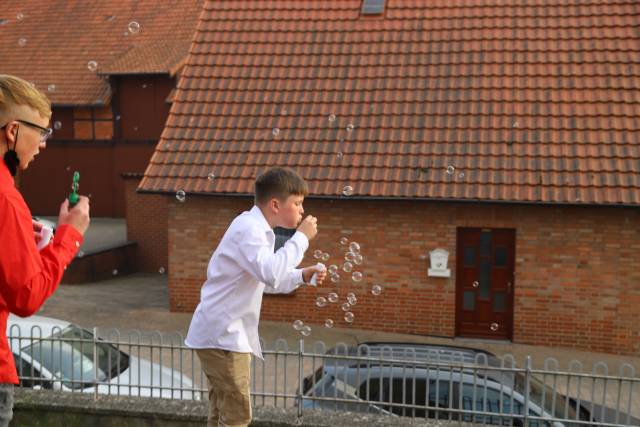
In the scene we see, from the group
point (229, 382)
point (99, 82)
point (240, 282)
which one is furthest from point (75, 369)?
point (99, 82)

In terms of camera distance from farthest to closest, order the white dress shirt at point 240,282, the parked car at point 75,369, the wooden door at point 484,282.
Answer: the wooden door at point 484,282 < the parked car at point 75,369 < the white dress shirt at point 240,282

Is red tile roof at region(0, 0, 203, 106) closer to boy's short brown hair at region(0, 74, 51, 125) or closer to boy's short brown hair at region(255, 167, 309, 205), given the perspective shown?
boy's short brown hair at region(255, 167, 309, 205)

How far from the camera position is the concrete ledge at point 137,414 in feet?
18.5

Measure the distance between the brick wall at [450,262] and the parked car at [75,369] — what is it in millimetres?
5049

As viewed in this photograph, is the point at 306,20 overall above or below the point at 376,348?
above

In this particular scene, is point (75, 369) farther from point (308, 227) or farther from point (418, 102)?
point (418, 102)

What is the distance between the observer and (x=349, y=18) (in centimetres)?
1405

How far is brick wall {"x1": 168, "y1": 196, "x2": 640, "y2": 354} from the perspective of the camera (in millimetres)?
11438

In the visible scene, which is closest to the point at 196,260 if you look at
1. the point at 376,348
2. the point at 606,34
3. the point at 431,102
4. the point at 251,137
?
the point at 251,137

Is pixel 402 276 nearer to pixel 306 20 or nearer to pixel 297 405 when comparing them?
pixel 306 20

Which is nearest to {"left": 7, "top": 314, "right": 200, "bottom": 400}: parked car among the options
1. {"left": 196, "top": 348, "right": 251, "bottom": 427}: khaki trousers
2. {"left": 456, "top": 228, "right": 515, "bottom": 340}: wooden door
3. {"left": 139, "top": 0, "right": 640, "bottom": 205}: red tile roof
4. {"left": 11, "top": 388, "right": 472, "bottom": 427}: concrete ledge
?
{"left": 11, "top": 388, "right": 472, "bottom": 427}: concrete ledge

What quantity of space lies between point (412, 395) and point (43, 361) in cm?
349

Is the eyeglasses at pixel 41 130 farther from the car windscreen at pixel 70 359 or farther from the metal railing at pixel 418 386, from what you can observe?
the car windscreen at pixel 70 359

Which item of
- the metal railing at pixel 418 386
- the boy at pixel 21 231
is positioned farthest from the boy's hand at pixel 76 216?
the metal railing at pixel 418 386
